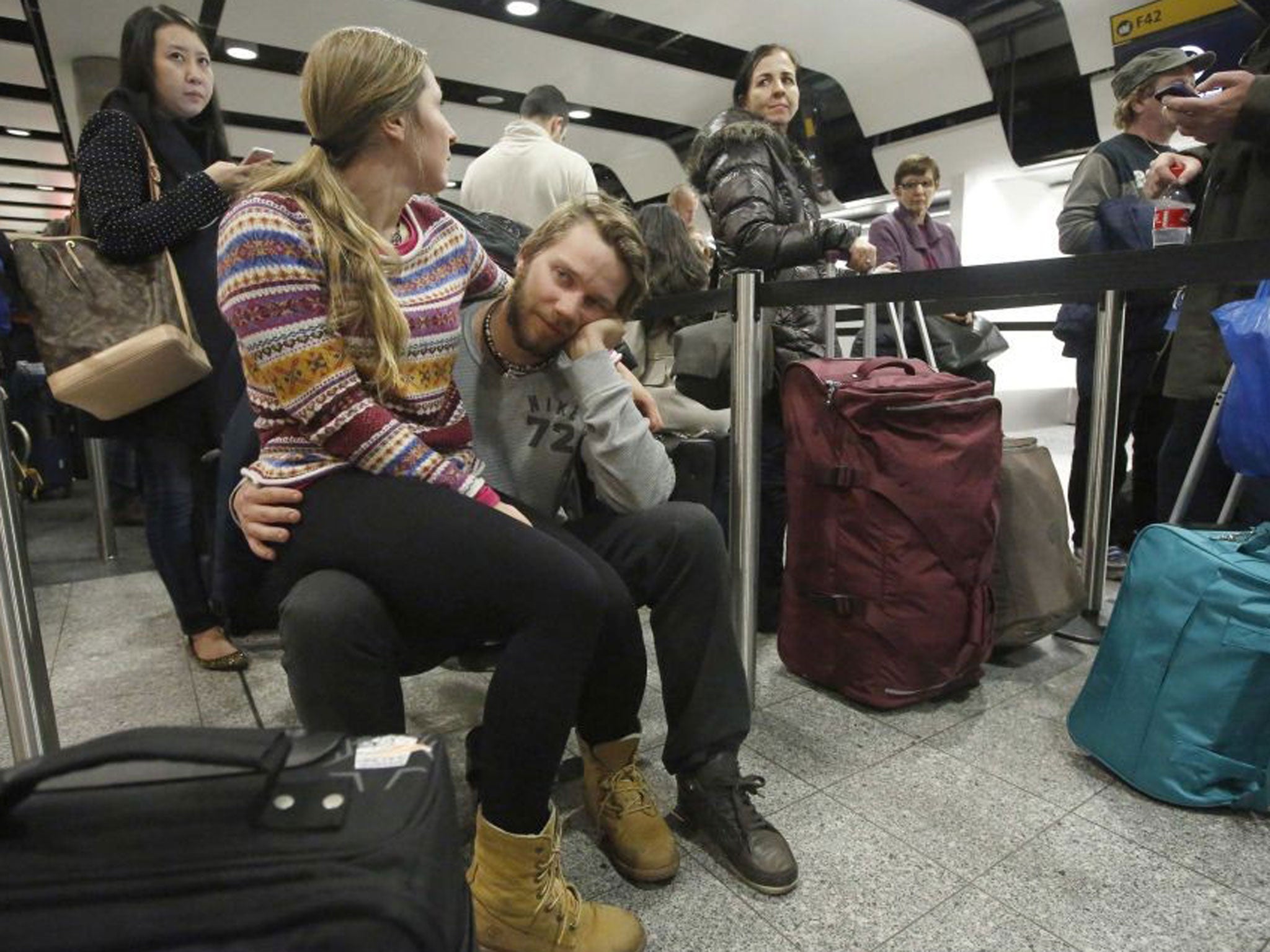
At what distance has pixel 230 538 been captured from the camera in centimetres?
94

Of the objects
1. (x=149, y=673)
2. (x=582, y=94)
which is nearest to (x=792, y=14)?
(x=582, y=94)

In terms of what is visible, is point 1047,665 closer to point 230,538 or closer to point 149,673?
point 230,538

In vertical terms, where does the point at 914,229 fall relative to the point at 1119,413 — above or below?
A: above

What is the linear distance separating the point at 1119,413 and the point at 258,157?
2540 mm

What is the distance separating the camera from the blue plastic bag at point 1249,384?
4.18ft

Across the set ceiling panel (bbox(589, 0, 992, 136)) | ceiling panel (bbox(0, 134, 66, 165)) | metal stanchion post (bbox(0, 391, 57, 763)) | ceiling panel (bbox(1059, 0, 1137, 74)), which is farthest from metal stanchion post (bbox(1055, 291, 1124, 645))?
ceiling panel (bbox(0, 134, 66, 165))

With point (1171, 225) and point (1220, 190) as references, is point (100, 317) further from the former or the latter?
point (1220, 190)

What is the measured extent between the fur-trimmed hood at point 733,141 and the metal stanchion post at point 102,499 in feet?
7.54

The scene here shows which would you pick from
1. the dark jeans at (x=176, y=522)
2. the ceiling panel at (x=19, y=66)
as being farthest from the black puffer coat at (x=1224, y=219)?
the ceiling panel at (x=19, y=66)

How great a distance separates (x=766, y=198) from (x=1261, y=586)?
1.23 meters

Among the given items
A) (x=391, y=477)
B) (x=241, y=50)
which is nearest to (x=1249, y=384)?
(x=391, y=477)

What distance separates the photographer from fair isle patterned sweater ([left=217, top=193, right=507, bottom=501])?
85cm

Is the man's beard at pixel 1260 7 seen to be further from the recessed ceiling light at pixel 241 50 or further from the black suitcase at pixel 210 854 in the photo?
the recessed ceiling light at pixel 241 50

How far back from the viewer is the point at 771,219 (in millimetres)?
1829
